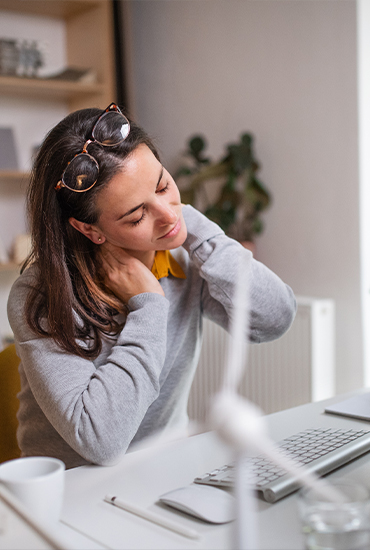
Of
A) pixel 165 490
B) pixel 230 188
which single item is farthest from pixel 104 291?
pixel 230 188

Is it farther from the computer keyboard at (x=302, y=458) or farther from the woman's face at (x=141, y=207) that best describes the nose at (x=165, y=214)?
the computer keyboard at (x=302, y=458)

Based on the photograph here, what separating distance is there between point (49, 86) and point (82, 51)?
38 centimetres

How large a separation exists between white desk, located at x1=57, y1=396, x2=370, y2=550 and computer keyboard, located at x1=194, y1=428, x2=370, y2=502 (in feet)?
0.05

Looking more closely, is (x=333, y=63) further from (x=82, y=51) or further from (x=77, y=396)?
(x=77, y=396)

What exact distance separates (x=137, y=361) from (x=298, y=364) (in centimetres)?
136

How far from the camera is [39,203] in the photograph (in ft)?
3.56

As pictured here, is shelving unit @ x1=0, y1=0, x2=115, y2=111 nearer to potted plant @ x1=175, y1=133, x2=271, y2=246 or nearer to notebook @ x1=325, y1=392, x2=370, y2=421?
potted plant @ x1=175, y1=133, x2=271, y2=246

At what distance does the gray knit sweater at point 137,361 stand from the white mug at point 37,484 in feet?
0.78

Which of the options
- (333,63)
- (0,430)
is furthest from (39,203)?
(333,63)

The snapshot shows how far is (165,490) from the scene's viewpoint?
0.74 metres

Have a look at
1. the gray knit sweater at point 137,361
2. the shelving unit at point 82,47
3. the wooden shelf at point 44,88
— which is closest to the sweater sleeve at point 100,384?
the gray knit sweater at point 137,361

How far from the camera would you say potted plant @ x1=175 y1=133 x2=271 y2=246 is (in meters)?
2.45

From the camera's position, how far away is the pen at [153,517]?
24.1 inches

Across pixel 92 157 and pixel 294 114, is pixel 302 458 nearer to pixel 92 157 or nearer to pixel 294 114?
pixel 92 157
